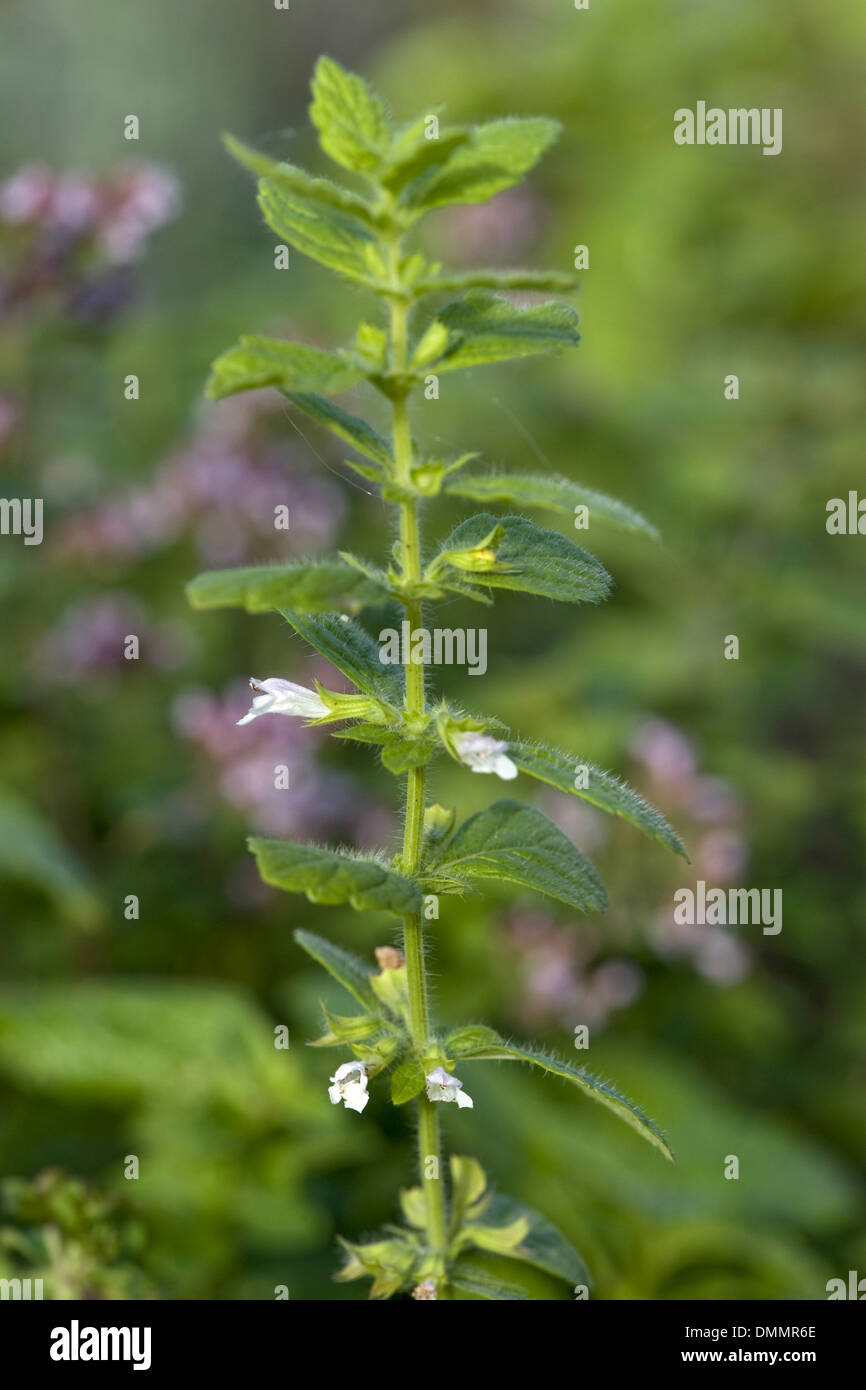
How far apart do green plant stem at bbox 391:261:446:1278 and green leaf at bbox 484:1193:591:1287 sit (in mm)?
77

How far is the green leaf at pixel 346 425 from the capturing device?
0.81m

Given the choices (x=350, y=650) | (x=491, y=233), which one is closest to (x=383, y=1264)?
(x=350, y=650)

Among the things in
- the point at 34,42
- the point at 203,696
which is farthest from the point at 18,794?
the point at 34,42

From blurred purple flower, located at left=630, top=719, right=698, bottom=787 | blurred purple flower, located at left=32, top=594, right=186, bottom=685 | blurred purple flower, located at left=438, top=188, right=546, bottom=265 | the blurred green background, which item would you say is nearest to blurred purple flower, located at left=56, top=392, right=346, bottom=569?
the blurred green background

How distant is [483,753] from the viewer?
2.66ft

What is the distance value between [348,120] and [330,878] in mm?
452

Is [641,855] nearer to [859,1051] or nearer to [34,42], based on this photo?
[859,1051]

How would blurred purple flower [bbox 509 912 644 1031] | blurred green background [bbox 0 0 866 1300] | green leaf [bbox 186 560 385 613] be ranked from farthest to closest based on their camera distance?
blurred purple flower [bbox 509 912 644 1031]
blurred green background [bbox 0 0 866 1300]
green leaf [bbox 186 560 385 613]

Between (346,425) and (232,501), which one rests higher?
(232,501)

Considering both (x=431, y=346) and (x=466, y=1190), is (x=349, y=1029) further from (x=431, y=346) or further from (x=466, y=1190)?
(x=431, y=346)

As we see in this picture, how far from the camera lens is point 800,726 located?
12.0ft

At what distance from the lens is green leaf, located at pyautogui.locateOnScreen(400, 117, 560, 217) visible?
0.82m

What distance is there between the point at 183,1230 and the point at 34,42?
5.94 meters

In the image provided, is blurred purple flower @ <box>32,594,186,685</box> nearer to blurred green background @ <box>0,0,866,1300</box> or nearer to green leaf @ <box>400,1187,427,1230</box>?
blurred green background @ <box>0,0,866,1300</box>
